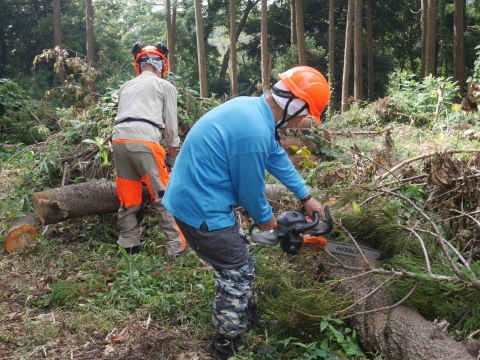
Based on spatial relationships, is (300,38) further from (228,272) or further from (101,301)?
(228,272)

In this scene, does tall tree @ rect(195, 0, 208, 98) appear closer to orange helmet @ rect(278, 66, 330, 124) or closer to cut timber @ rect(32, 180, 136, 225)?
cut timber @ rect(32, 180, 136, 225)

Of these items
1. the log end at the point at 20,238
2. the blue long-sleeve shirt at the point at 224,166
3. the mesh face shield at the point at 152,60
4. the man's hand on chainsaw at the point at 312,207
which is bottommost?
the log end at the point at 20,238

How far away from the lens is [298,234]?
2.94 m

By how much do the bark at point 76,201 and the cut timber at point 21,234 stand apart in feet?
0.61

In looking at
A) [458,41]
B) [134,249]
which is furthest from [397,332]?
[458,41]

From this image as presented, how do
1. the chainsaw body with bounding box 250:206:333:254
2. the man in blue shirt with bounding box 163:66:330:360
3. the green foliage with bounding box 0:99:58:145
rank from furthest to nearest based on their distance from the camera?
the green foliage with bounding box 0:99:58:145
the chainsaw body with bounding box 250:206:333:254
the man in blue shirt with bounding box 163:66:330:360

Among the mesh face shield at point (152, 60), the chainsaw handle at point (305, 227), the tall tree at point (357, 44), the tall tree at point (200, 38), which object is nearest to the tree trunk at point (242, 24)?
the tall tree at point (200, 38)

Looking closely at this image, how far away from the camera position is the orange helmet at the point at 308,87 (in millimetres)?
2754

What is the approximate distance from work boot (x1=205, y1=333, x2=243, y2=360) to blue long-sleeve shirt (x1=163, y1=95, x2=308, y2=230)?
2.51 feet

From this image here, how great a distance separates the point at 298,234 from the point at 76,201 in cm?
293

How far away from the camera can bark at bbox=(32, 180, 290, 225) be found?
15.8ft

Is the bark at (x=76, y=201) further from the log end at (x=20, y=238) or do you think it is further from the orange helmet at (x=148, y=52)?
the orange helmet at (x=148, y=52)

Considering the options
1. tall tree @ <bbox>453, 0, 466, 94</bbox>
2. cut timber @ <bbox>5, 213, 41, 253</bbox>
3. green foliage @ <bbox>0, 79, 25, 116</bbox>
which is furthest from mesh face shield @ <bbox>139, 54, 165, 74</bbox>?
tall tree @ <bbox>453, 0, 466, 94</bbox>

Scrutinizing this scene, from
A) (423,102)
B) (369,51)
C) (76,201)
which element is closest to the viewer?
(76,201)
